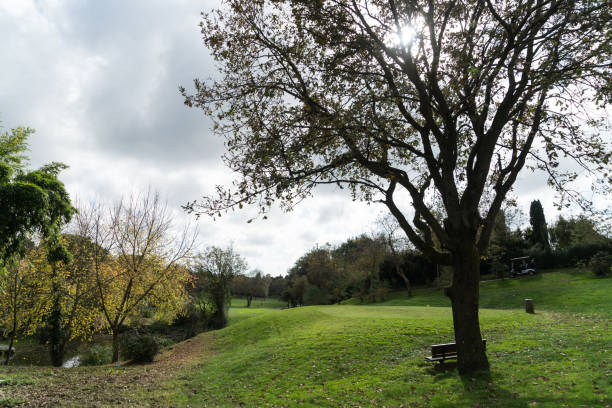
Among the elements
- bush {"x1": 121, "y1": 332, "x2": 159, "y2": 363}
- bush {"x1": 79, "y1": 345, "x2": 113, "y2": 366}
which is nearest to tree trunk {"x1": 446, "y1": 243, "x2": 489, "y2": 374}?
bush {"x1": 121, "y1": 332, "x2": 159, "y2": 363}

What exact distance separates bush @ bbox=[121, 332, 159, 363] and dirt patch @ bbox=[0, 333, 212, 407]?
2.03 ft

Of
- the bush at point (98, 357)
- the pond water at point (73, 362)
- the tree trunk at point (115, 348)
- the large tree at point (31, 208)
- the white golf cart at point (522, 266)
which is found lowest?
the pond water at point (73, 362)

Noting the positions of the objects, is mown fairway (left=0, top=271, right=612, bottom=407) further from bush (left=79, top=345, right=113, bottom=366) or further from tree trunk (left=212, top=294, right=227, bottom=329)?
tree trunk (left=212, top=294, right=227, bottom=329)

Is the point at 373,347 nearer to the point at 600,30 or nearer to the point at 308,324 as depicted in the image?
the point at 308,324

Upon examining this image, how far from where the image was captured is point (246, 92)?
1103cm

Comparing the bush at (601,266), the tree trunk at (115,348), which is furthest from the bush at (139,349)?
the bush at (601,266)

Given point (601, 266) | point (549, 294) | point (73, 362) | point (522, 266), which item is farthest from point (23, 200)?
point (522, 266)

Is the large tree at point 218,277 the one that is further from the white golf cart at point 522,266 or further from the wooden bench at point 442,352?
the white golf cart at point 522,266

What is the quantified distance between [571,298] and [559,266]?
2581 cm

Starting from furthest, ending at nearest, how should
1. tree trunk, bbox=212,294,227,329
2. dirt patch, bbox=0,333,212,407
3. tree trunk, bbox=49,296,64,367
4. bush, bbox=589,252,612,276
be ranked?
tree trunk, bbox=212,294,227,329, bush, bbox=589,252,612,276, tree trunk, bbox=49,296,64,367, dirt patch, bbox=0,333,212,407

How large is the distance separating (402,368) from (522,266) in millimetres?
45347

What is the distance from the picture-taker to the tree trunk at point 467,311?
10203 mm

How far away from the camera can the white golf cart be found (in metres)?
46.9

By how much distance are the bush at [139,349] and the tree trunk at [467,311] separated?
55.4 feet
